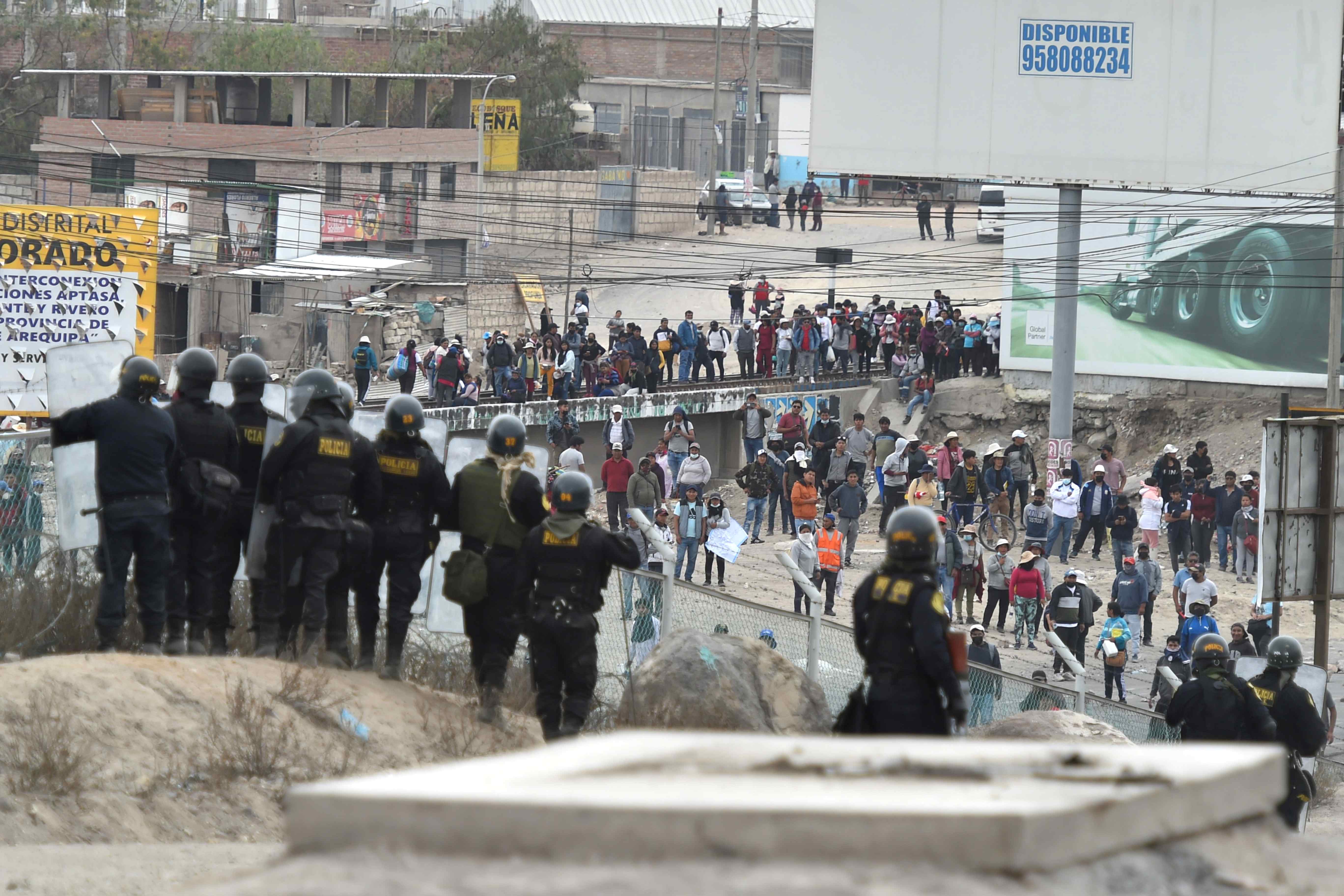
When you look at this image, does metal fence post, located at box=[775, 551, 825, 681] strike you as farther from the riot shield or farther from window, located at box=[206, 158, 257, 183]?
window, located at box=[206, 158, 257, 183]

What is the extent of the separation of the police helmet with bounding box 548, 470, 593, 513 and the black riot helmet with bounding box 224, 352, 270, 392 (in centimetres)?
178

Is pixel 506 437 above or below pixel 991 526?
above

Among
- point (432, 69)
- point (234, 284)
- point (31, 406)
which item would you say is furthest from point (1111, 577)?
point (432, 69)

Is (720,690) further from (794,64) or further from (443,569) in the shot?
(794,64)

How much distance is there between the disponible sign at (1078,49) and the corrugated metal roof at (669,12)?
3833 cm

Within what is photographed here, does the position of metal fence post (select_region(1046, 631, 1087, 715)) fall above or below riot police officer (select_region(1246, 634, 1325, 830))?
below

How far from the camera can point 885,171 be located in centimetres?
2967

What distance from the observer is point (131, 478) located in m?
7.42

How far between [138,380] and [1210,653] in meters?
5.24

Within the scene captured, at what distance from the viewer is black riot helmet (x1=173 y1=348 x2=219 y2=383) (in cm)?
785

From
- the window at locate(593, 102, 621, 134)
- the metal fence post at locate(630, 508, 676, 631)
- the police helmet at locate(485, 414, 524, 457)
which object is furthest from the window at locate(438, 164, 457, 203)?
the police helmet at locate(485, 414, 524, 457)

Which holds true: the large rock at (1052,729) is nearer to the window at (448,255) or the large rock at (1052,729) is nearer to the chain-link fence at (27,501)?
the chain-link fence at (27,501)

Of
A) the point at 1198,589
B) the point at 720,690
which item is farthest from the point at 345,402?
the point at 1198,589

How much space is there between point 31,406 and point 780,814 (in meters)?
13.9
